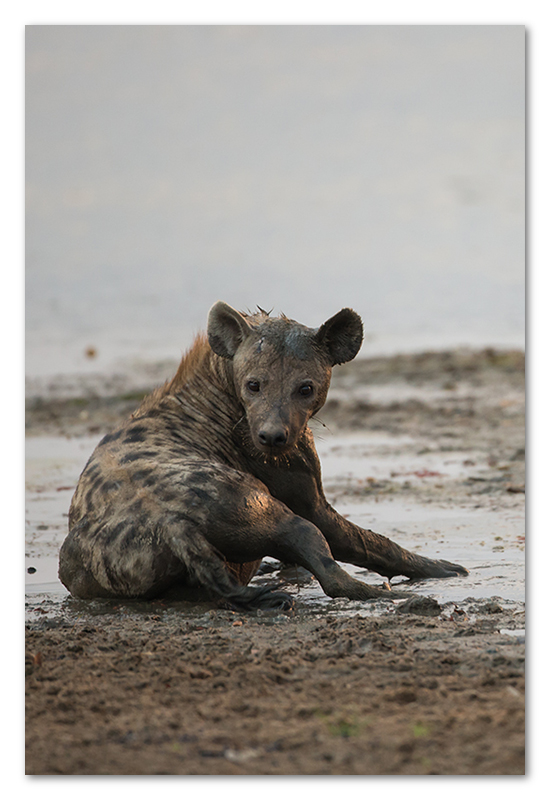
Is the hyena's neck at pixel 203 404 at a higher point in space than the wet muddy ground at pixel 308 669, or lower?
higher

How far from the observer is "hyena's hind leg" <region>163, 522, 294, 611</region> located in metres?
4.68

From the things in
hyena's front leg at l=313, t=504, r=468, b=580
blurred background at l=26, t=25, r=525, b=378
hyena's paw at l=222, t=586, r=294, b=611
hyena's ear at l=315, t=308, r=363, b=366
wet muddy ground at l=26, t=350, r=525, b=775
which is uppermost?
blurred background at l=26, t=25, r=525, b=378

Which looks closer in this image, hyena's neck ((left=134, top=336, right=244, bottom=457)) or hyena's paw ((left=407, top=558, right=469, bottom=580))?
hyena's neck ((left=134, top=336, right=244, bottom=457))

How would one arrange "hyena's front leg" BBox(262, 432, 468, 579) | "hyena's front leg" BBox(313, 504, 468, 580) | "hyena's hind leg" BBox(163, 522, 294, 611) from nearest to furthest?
1. "hyena's hind leg" BBox(163, 522, 294, 611)
2. "hyena's front leg" BBox(262, 432, 468, 579)
3. "hyena's front leg" BBox(313, 504, 468, 580)

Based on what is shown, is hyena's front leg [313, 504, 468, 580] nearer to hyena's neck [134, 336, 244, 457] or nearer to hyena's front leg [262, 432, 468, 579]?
hyena's front leg [262, 432, 468, 579]

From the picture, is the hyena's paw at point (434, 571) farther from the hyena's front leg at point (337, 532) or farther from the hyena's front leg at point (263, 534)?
the hyena's front leg at point (263, 534)

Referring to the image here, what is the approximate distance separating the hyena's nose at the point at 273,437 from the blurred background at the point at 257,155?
1.39m

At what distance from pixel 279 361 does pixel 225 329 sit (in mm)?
426

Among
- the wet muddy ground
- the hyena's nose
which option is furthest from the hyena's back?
the hyena's nose

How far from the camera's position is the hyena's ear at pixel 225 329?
5289 mm

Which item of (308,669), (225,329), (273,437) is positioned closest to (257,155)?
(225,329)

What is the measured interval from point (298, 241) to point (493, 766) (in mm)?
→ 4963

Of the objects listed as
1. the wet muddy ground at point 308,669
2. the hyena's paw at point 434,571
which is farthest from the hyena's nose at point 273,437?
the hyena's paw at point 434,571

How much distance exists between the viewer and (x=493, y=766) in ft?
9.84
